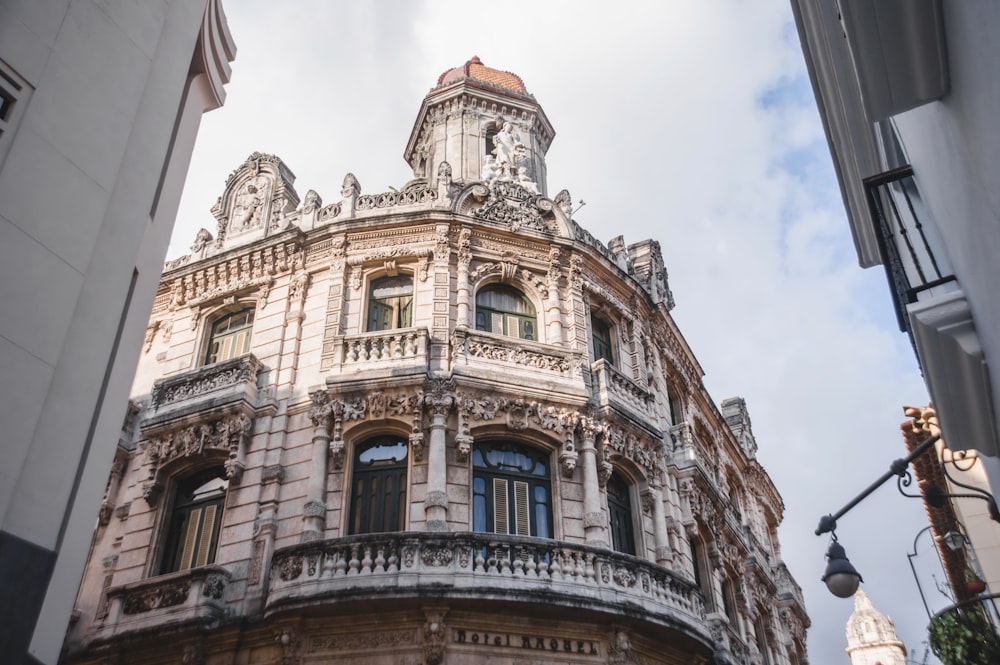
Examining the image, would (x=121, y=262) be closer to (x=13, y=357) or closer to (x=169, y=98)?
(x=13, y=357)

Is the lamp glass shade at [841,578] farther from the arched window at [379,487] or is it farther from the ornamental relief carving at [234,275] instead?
the ornamental relief carving at [234,275]

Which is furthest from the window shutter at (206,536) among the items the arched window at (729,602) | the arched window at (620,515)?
the arched window at (729,602)

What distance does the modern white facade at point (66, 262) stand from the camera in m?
8.59

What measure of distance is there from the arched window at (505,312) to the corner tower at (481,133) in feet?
15.1

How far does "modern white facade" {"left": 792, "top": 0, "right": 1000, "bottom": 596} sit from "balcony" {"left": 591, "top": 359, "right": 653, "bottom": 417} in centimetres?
985

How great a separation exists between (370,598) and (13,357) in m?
8.74

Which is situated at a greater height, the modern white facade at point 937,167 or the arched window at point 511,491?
the arched window at point 511,491

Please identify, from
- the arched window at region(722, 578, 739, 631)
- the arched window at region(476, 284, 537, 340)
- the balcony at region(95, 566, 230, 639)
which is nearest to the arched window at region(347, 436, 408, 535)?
the balcony at region(95, 566, 230, 639)

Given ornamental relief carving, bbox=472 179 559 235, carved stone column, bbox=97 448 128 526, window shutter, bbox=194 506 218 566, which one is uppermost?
ornamental relief carving, bbox=472 179 559 235

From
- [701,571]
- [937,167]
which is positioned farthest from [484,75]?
[937,167]

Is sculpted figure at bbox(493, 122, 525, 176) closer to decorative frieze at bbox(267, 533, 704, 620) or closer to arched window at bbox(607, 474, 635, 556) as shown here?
arched window at bbox(607, 474, 635, 556)

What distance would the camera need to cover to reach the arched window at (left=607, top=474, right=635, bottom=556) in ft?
63.6

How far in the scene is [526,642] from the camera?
53.0 ft

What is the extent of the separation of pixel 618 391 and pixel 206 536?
397 inches
